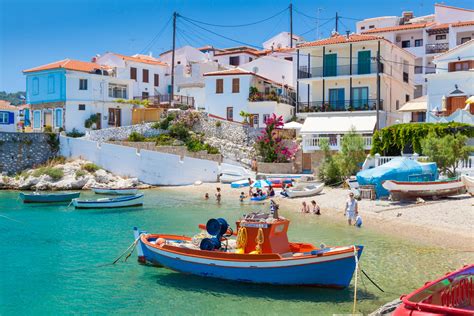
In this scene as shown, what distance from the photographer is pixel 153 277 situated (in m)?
16.6

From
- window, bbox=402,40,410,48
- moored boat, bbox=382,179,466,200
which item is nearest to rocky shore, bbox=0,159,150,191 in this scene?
moored boat, bbox=382,179,466,200

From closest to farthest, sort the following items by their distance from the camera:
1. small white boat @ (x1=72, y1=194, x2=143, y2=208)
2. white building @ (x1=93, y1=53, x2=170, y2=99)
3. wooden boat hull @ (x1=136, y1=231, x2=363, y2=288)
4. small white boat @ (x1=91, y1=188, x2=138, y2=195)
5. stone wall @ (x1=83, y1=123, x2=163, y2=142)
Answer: wooden boat hull @ (x1=136, y1=231, x2=363, y2=288) → small white boat @ (x1=72, y1=194, x2=143, y2=208) → small white boat @ (x1=91, y1=188, x2=138, y2=195) → stone wall @ (x1=83, y1=123, x2=163, y2=142) → white building @ (x1=93, y1=53, x2=170, y2=99)

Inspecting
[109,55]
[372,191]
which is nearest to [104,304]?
[372,191]

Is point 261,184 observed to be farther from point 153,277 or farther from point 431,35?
point 431,35

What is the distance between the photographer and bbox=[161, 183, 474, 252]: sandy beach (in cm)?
2103

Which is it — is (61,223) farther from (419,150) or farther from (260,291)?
(419,150)

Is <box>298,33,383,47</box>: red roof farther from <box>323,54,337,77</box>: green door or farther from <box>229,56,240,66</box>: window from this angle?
<box>229,56,240,66</box>: window

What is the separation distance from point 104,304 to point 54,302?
156 cm

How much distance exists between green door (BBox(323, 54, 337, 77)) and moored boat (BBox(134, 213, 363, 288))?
3211 centimetres

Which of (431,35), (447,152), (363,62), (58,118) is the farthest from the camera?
(431,35)

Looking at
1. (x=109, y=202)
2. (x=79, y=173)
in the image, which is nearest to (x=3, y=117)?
(x=79, y=173)

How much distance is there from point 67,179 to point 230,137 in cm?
1529

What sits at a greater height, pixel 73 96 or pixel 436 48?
pixel 436 48

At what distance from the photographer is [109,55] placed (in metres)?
64.2
